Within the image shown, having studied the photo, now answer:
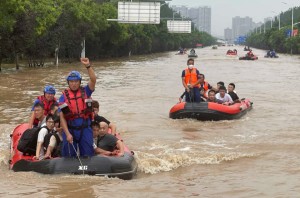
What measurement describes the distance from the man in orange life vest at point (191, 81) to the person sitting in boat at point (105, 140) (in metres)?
5.82

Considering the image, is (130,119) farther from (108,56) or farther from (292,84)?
(108,56)

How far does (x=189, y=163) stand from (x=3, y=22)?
861 inches

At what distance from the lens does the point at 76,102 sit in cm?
757

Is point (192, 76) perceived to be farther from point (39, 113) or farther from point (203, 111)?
point (39, 113)

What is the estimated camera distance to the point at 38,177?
8031mm

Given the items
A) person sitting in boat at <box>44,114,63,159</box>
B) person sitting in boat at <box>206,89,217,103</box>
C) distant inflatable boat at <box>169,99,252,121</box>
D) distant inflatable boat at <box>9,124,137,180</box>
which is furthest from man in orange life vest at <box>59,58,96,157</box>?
person sitting in boat at <box>206,89,217,103</box>

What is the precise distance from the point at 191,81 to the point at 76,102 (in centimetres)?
732

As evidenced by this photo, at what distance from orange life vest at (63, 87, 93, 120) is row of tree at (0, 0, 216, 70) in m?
22.1

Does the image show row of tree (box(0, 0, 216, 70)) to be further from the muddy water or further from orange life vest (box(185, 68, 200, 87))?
orange life vest (box(185, 68, 200, 87))

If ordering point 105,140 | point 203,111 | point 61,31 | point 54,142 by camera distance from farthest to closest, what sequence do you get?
1. point 61,31
2. point 203,111
3. point 105,140
4. point 54,142

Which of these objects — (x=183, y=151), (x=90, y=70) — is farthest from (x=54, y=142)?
(x=183, y=151)

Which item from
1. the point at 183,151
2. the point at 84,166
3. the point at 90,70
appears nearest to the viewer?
the point at 90,70

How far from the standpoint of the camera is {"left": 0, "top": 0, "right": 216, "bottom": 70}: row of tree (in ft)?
106

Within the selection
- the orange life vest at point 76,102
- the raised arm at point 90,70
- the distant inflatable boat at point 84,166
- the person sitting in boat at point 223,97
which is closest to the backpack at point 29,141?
the distant inflatable boat at point 84,166
